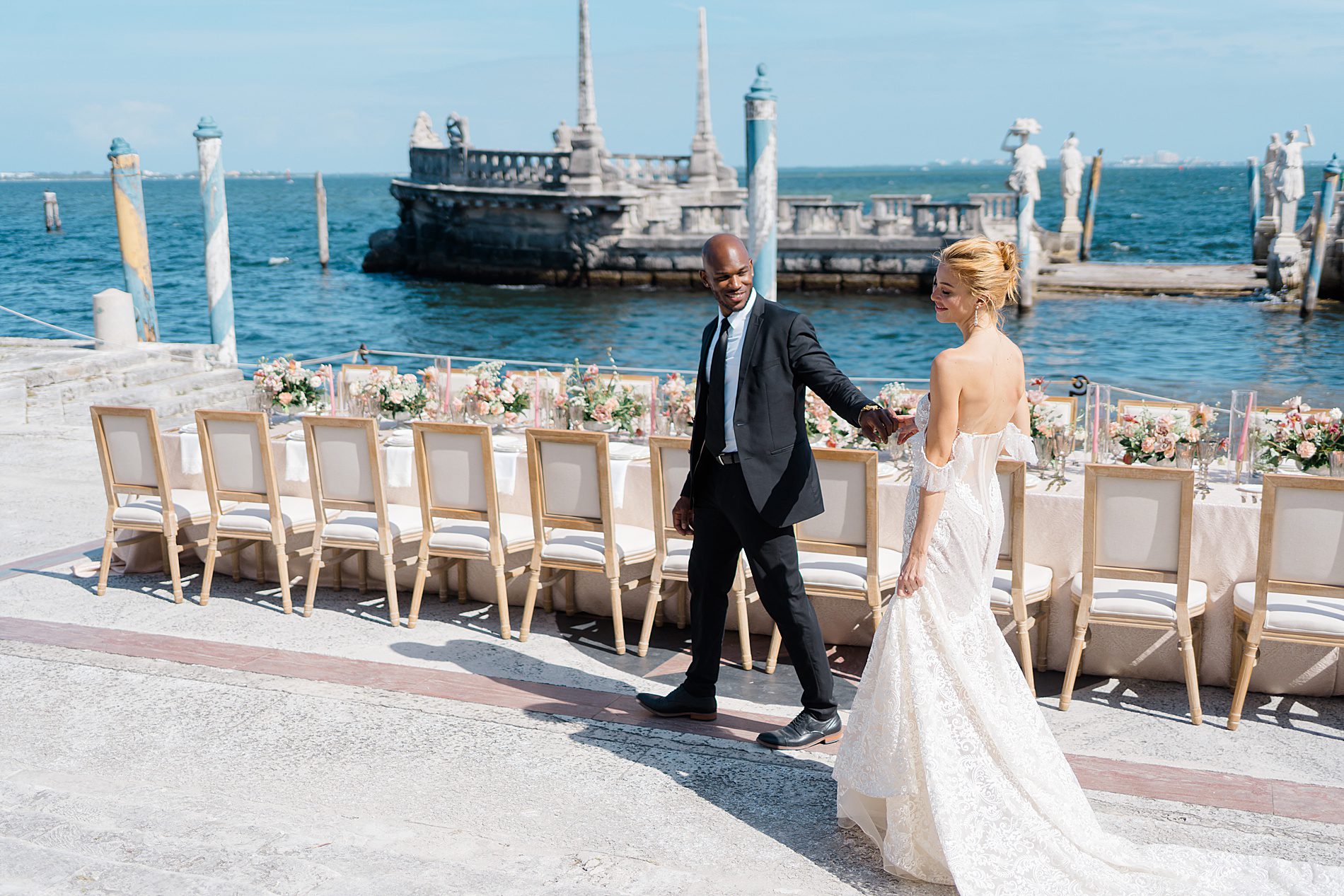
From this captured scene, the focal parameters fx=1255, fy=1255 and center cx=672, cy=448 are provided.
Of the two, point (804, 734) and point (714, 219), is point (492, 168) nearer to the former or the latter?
point (714, 219)

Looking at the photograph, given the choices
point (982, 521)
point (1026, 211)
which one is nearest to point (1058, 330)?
point (1026, 211)

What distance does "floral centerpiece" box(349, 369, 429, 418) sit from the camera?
22.2 ft

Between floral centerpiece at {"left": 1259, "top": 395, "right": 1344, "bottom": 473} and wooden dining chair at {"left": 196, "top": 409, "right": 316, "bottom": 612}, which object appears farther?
wooden dining chair at {"left": 196, "top": 409, "right": 316, "bottom": 612}

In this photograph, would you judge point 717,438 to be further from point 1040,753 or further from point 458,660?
point 458,660

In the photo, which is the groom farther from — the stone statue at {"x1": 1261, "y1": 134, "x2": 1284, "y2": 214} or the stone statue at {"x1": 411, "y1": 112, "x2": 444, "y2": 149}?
the stone statue at {"x1": 411, "y1": 112, "x2": 444, "y2": 149}

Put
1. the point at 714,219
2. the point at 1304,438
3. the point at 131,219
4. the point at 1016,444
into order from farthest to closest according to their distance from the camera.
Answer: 1. the point at 714,219
2. the point at 131,219
3. the point at 1304,438
4. the point at 1016,444

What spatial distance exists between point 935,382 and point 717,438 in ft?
3.43

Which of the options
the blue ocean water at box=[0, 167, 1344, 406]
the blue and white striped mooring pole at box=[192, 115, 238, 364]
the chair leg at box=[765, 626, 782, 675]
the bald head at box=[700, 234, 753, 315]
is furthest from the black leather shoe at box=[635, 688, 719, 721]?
the blue ocean water at box=[0, 167, 1344, 406]

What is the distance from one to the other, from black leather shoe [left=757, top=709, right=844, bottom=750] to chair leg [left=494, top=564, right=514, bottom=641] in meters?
1.66

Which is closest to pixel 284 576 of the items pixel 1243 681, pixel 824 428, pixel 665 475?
pixel 665 475

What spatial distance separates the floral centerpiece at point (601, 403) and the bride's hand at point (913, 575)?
2.92 metres

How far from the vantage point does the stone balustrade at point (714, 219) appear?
32.4 metres

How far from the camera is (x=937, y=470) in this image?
357 cm

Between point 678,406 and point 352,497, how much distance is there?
162 cm
